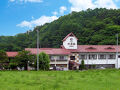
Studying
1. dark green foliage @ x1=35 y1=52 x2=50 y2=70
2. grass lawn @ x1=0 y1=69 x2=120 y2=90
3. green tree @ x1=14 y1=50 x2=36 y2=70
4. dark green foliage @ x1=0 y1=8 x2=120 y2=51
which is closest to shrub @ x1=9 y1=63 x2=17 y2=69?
green tree @ x1=14 y1=50 x2=36 y2=70

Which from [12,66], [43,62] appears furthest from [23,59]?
[43,62]

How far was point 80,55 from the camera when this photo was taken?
34.5 meters

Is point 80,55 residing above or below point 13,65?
above

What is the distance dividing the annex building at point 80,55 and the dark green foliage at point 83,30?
11.8 meters

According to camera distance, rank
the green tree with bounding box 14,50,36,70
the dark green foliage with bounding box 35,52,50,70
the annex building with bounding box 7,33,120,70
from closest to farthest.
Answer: the green tree with bounding box 14,50,36,70 < the dark green foliage with bounding box 35,52,50,70 < the annex building with bounding box 7,33,120,70

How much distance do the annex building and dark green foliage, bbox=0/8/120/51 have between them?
1183 cm

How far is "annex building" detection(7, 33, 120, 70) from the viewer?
3234 cm

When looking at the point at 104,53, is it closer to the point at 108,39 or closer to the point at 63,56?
the point at 63,56

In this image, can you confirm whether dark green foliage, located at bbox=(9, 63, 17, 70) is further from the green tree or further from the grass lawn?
the grass lawn

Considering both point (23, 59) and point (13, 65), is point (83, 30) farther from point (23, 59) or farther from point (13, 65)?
point (13, 65)

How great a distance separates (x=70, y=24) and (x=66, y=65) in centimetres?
2597

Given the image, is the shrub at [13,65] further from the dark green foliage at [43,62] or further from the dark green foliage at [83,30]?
the dark green foliage at [83,30]

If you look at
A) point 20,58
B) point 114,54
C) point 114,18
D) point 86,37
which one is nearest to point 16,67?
point 20,58

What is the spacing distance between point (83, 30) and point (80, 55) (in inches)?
824
